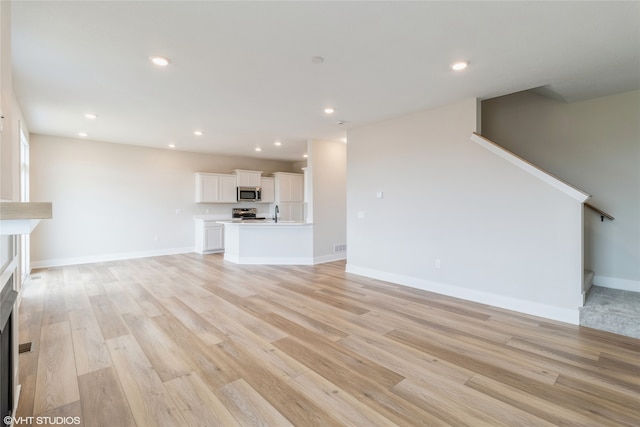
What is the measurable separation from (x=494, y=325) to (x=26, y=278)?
703cm

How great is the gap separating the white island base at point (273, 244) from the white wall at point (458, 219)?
1274mm

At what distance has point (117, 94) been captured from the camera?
11.8 feet

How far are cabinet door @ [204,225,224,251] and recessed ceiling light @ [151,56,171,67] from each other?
16.9 ft

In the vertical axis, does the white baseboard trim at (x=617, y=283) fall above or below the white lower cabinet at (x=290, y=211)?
below

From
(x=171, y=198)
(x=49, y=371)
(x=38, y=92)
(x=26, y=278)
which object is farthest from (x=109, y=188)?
(x=49, y=371)

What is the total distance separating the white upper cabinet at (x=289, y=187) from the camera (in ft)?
28.8

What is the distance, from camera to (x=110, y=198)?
6.55m

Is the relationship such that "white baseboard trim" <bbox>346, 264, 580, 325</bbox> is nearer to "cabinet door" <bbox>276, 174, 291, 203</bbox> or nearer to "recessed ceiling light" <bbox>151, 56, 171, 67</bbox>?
"recessed ceiling light" <bbox>151, 56, 171, 67</bbox>

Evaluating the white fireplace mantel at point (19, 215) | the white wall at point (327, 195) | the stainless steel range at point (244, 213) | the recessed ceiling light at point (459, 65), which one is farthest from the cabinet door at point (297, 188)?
the white fireplace mantel at point (19, 215)

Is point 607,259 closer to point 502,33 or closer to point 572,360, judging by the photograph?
point 572,360

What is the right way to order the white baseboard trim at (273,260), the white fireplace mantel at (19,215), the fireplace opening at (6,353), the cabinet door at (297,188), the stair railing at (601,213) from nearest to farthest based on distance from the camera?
the white fireplace mantel at (19,215)
the fireplace opening at (6,353)
the stair railing at (601,213)
the white baseboard trim at (273,260)
the cabinet door at (297,188)

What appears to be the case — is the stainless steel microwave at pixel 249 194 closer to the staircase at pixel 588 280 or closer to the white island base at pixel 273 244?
the white island base at pixel 273 244

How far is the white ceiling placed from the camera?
2061 mm

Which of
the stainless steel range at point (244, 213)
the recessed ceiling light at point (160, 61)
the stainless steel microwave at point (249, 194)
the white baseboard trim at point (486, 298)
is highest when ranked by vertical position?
the recessed ceiling light at point (160, 61)
